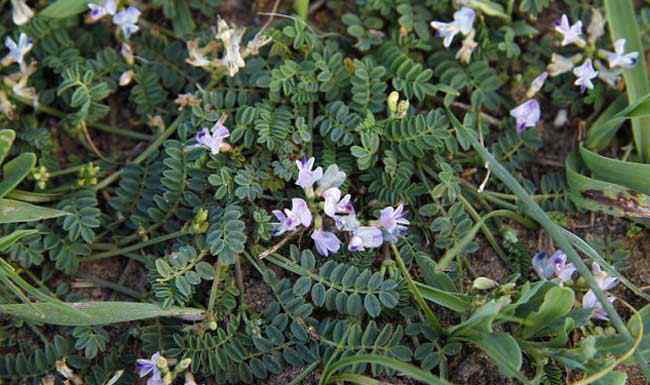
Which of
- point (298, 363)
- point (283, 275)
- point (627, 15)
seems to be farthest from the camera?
point (627, 15)

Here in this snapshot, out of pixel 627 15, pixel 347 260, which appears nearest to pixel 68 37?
pixel 347 260

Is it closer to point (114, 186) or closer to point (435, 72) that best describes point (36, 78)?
point (114, 186)

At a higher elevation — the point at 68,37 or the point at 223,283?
the point at 68,37

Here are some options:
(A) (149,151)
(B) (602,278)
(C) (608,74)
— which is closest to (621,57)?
(C) (608,74)

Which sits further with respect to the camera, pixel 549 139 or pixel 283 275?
pixel 549 139

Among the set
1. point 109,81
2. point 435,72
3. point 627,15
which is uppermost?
point 627,15

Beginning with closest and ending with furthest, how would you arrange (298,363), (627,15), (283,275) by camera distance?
(298,363)
(283,275)
(627,15)

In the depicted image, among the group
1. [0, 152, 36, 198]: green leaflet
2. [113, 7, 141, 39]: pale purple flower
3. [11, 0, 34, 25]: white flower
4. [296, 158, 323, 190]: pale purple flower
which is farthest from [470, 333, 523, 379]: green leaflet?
[11, 0, 34, 25]: white flower
